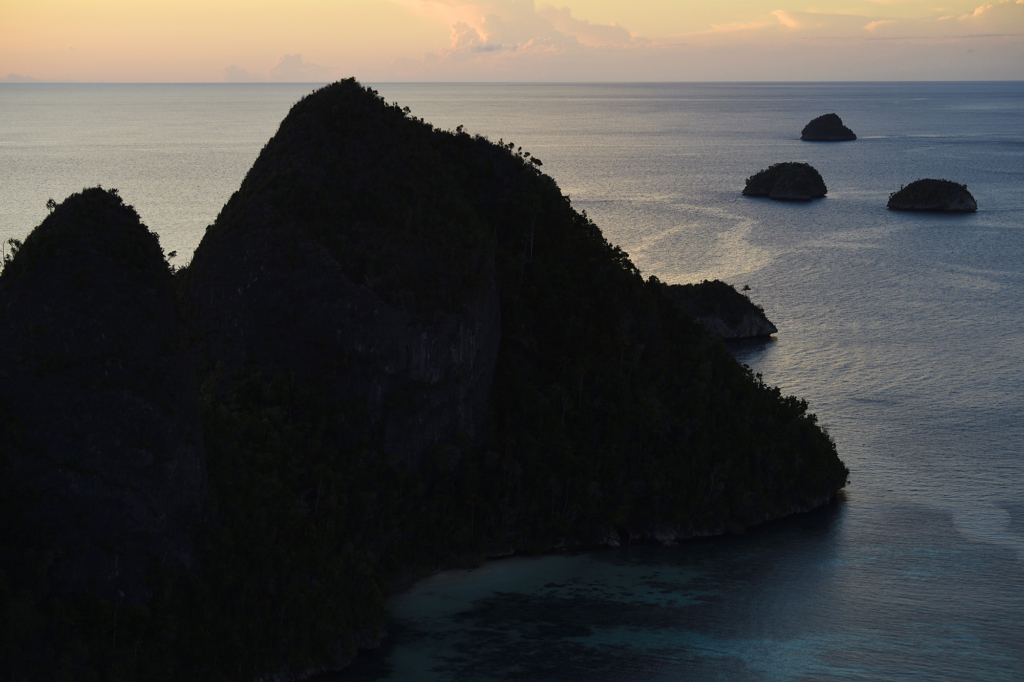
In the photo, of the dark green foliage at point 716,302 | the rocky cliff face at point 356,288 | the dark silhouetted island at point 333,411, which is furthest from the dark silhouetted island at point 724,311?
the rocky cliff face at point 356,288

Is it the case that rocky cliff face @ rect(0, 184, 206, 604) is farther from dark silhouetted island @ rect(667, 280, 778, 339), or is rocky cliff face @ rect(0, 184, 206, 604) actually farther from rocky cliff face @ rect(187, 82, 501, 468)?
dark silhouetted island @ rect(667, 280, 778, 339)

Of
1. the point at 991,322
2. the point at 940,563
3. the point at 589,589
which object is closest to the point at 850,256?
the point at 991,322

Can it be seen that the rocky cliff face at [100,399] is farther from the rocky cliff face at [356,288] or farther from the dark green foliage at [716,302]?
the dark green foliage at [716,302]

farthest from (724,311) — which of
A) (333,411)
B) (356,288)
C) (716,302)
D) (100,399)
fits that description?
(100,399)

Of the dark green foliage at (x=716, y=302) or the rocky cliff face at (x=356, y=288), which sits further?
the dark green foliage at (x=716, y=302)

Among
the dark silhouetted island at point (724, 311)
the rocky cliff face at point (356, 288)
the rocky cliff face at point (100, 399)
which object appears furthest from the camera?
the dark silhouetted island at point (724, 311)

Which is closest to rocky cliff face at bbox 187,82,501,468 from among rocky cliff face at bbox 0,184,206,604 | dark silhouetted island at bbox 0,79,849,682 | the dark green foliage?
dark silhouetted island at bbox 0,79,849,682
